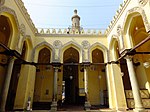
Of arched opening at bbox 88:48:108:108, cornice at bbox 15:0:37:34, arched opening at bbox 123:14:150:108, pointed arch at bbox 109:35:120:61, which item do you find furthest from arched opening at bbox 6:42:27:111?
arched opening at bbox 123:14:150:108

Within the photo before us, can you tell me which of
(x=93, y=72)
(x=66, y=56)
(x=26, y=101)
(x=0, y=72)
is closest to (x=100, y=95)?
(x=93, y=72)

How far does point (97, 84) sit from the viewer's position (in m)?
14.2

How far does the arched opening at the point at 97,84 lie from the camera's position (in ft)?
43.9

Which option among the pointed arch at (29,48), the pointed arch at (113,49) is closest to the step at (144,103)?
the pointed arch at (113,49)

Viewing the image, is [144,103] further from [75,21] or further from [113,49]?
[75,21]

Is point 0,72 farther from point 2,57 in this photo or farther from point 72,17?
point 72,17

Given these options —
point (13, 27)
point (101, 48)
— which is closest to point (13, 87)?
point (13, 27)

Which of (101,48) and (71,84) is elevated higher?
(101,48)

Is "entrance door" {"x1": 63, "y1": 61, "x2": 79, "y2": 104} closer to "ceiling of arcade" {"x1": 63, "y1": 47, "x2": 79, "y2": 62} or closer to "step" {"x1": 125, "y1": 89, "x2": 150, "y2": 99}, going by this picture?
"ceiling of arcade" {"x1": 63, "y1": 47, "x2": 79, "y2": 62}

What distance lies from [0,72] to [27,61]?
2285 millimetres

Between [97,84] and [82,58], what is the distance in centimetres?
431

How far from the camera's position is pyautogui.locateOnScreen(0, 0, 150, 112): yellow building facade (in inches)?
334

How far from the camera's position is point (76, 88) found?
1611 centimetres

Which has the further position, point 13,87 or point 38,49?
point 38,49
